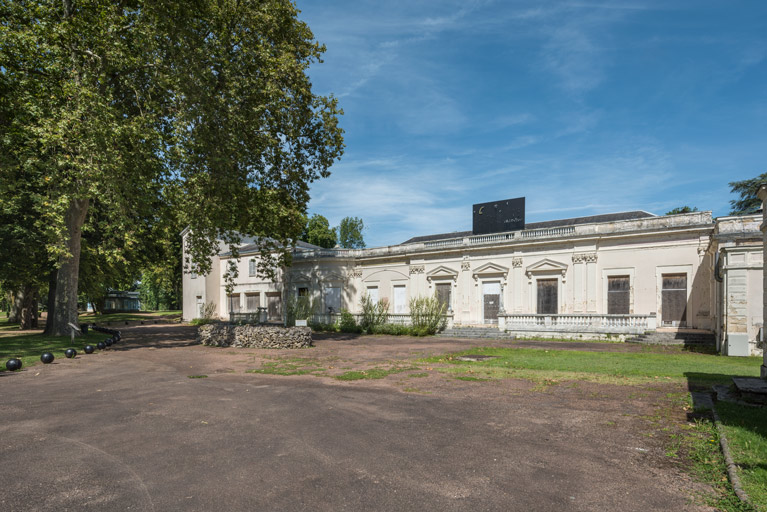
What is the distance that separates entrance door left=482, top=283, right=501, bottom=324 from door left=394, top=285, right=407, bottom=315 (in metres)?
6.29

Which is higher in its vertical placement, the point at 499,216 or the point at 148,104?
the point at 148,104

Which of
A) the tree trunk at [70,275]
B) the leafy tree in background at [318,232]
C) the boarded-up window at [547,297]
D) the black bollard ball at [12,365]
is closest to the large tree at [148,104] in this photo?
the tree trunk at [70,275]

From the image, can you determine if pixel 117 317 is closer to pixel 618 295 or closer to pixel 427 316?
pixel 427 316

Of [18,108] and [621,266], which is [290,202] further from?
[621,266]

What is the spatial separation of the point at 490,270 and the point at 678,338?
11.5m

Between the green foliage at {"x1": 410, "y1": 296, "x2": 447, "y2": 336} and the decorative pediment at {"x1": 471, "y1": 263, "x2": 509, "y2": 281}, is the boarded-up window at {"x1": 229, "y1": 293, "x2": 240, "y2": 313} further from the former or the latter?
the decorative pediment at {"x1": 471, "y1": 263, "x2": 509, "y2": 281}

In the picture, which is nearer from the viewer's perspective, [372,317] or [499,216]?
[372,317]

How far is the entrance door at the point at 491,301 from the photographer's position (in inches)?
1134

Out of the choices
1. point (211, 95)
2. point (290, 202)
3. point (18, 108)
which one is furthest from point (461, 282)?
point (18, 108)

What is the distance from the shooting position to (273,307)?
123ft

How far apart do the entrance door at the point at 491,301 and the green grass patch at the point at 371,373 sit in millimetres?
16700

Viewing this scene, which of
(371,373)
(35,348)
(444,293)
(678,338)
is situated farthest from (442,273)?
(35,348)

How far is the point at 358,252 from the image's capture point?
34.7 m

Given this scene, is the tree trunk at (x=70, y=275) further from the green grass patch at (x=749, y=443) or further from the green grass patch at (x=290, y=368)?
the green grass patch at (x=749, y=443)
